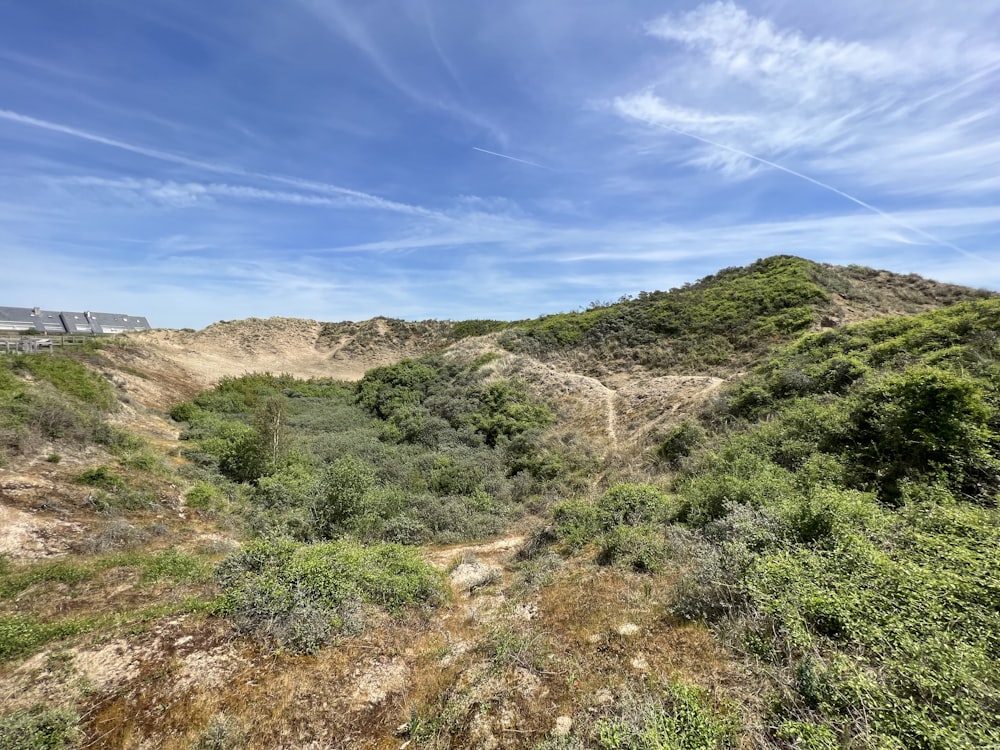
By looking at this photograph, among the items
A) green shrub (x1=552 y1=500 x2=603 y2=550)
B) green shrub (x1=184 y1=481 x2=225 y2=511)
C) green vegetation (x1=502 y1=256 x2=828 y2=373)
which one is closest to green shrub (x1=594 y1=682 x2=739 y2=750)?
green shrub (x1=552 y1=500 x2=603 y2=550)

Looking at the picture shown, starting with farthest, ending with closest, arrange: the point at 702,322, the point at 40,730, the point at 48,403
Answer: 1. the point at 702,322
2. the point at 48,403
3. the point at 40,730

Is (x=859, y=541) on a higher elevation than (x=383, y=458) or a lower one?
higher

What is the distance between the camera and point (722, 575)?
16.0 ft

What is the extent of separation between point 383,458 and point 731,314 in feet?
59.6

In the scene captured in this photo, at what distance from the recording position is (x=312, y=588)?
18.8 feet

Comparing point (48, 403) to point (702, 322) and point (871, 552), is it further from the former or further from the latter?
point (702, 322)

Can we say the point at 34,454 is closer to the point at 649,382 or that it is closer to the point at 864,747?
the point at 864,747

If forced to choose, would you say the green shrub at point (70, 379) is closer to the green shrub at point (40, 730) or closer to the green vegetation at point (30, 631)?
the green vegetation at point (30, 631)

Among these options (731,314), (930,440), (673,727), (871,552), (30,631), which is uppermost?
(731,314)

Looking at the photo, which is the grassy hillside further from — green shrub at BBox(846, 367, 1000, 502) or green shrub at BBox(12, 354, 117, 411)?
green shrub at BBox(12, 354, 117, 411)

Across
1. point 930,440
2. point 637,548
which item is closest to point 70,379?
point 637,548

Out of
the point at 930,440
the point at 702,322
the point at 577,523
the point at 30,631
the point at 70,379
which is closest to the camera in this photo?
the point at 30,631

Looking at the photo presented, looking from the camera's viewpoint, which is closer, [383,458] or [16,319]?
[383,458]

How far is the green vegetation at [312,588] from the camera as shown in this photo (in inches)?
205
